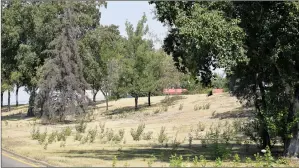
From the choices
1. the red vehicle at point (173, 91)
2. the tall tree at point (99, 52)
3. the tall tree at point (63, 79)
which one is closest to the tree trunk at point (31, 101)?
the tall tree at point (99, 52)

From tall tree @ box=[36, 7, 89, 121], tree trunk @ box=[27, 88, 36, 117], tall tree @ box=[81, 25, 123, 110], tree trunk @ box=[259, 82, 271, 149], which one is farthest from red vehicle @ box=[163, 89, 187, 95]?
tree trunk @ box=[259, 82, 271, 149]

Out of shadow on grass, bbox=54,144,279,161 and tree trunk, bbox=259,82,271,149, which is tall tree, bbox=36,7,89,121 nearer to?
shadow on grass, bbox=54,144,279,161

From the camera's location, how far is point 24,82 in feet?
155

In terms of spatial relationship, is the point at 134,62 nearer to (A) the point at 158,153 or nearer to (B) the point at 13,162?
(A) the point at 158,153

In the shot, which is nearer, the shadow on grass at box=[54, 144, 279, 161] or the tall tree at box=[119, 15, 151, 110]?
the shadow on grass at box=[54, 144, 279, 161]

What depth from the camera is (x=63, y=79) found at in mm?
36531

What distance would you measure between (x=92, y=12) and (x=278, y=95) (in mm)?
30146

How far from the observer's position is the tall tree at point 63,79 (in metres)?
36.1

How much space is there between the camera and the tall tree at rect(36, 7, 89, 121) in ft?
119

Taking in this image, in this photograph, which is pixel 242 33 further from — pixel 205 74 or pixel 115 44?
pixel 115 44

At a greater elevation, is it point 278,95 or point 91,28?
point 91,28

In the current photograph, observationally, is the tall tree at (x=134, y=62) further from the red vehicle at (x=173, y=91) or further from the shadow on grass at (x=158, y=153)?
the shadow on grass at (x=158, y=153)

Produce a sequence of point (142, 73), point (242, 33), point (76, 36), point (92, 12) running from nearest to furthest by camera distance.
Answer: point (242, 33) < point (76, 36) < point (92, 12) < point (142, 73)

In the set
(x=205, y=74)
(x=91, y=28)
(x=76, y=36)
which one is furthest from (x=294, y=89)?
(x=91, y=28)
